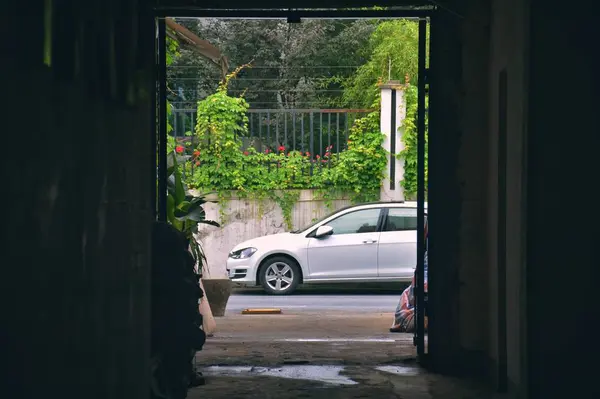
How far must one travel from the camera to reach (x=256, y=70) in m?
23.5

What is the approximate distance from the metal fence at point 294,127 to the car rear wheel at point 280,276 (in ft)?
8.52

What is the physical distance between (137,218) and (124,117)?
638 millimetres

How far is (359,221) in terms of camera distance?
51.9ft

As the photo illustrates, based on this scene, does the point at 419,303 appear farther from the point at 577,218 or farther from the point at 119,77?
the point at 119,77

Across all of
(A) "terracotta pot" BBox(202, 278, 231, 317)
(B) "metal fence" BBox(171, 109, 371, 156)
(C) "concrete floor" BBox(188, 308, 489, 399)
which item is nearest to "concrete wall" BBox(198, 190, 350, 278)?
(B) "metal fence" BBox(171, 109, 371, 156)

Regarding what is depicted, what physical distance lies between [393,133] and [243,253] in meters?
3.76

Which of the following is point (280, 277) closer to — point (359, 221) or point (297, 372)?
point (359, 221)

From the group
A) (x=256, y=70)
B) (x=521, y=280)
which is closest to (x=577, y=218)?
(x=521, y=280)

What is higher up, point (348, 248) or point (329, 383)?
point (348, 248)

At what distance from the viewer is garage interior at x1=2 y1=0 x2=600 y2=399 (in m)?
3.40

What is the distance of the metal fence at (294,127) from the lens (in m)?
17.4

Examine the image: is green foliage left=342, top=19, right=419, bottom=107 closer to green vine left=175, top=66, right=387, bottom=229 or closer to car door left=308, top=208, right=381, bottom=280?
green vine left=175, top=66, right=387, bottom=229

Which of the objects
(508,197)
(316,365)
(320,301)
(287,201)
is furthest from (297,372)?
(287,201)

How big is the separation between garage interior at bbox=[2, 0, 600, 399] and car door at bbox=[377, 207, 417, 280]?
24.9 feet
